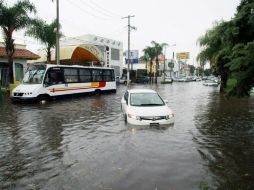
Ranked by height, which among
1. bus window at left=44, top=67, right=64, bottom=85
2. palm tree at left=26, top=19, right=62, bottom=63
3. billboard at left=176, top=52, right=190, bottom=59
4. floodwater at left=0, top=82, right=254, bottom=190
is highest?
billboard at left=176, top=52, right=190, bottom=59

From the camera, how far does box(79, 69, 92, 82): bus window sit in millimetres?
24609

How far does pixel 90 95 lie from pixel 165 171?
20.8 m

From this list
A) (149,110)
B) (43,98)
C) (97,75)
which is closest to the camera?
(149,110)

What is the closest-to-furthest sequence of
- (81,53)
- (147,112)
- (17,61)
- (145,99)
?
(147,112) → (145,99) → (17,61) → (81,53)

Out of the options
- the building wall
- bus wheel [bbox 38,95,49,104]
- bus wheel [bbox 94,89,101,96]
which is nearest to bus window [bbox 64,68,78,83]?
bus wheel [bbox 38,95,49,104]

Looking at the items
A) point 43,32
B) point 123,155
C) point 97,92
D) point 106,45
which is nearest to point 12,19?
point 43,32

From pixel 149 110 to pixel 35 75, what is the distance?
12.5 metres

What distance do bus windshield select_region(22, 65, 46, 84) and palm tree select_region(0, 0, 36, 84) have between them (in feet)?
18.0

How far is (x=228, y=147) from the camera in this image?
839 centimetres

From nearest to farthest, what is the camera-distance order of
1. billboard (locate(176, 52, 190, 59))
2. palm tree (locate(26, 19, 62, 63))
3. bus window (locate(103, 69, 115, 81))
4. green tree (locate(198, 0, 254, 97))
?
1. green tree (locate(198, 0, 254, 97))
2. palm tree (locate(26, 19, 62, 63))
3. bus window (locate(103, 69, 115, 81))
4. billboard (locate(176, 52, 190, 59))

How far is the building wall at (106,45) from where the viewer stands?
52.0 metres

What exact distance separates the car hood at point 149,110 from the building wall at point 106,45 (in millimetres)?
40929

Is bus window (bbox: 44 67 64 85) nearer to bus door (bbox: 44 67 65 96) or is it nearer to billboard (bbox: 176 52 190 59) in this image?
bus door (bbox: 44 67 65 96)

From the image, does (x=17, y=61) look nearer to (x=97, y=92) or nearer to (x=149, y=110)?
(x=97, y=92)
